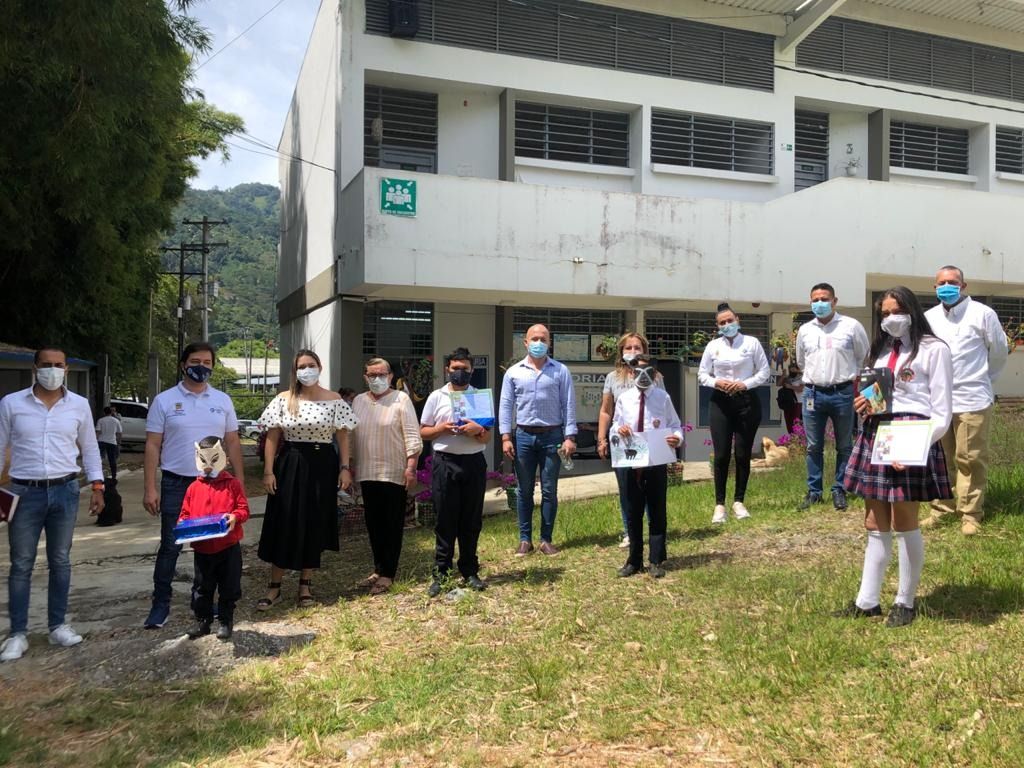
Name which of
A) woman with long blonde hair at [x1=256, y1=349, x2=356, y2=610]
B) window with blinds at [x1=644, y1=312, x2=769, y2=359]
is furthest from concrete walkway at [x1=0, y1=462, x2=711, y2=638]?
window with blinds at [x1=644, y1=312, x2=769, y2=359]

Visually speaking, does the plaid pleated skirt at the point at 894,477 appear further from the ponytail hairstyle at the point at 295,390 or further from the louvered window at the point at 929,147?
the louvered window at the point at 929,147

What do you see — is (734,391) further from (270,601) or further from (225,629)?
(225,629)

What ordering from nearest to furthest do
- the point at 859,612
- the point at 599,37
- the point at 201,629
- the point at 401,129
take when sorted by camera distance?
the point at 859,612 < the point at 201,629 < the point at 401,129 < the point at 599,37

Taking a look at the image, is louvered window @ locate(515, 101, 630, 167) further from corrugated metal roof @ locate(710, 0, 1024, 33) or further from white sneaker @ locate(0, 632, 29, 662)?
white sneaker @ locate(0, 632, 29, 662)

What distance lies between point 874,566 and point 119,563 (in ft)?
23.3

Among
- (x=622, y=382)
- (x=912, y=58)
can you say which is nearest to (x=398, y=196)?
(x=622, y=382)

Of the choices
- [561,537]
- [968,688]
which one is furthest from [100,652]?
[968,688]

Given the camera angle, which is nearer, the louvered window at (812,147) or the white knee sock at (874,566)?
the white knee sock at (874,566)

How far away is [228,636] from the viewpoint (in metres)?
4.93

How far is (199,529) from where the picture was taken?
15.7ft

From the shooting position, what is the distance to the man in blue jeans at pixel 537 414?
6605mm

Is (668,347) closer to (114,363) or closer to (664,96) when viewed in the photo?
(664,96)

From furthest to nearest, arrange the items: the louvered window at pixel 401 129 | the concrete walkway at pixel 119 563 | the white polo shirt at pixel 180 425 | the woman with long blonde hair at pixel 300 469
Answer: the louvered window at pixel 401 129 < the concrete walkway at pixel 119 563 < the woman with long blonde hair at pixel 300 469 < the white polo shirt at pixel 180 425

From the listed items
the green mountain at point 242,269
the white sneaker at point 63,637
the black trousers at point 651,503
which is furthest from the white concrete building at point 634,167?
the green mountain at point 242,269
